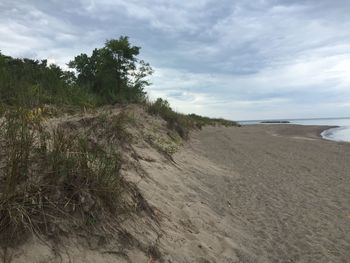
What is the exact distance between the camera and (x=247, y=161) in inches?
499

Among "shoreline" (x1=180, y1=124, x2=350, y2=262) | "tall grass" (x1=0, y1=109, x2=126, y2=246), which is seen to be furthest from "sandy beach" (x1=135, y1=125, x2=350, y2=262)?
"tall grass" (x1=0, y1=109, x2=126, y2=246)

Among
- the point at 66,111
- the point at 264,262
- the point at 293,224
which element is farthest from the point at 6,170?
the point at 66,111

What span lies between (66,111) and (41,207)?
5168 mm

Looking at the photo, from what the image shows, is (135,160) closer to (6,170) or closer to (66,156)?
(66,156)

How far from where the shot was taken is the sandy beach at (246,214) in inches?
182

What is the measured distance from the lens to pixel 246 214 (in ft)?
20.8

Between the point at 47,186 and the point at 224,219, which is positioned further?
the point at 224,219

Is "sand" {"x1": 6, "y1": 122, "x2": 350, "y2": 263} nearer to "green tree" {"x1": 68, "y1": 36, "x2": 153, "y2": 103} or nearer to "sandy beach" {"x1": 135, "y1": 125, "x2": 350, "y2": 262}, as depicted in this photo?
"sandy beach" {"x1": 135, "y1": 125, "x2": 350, "y2": 262}

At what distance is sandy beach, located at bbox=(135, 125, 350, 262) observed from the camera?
4.63m

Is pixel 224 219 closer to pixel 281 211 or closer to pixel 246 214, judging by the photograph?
pixel 246 214

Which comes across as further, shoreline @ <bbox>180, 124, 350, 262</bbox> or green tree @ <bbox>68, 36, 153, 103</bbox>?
green tree @ <bbox>68, 36, 153, 103</bbox>

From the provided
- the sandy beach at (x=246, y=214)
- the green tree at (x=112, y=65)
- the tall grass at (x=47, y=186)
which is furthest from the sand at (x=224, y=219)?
the green tree at (x=112, y=65)

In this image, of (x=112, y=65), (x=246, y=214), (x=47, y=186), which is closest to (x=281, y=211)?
(x=246, y=214)

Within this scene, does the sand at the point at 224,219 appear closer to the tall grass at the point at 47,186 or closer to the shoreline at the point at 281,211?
the shoreline at the point at 281,211
